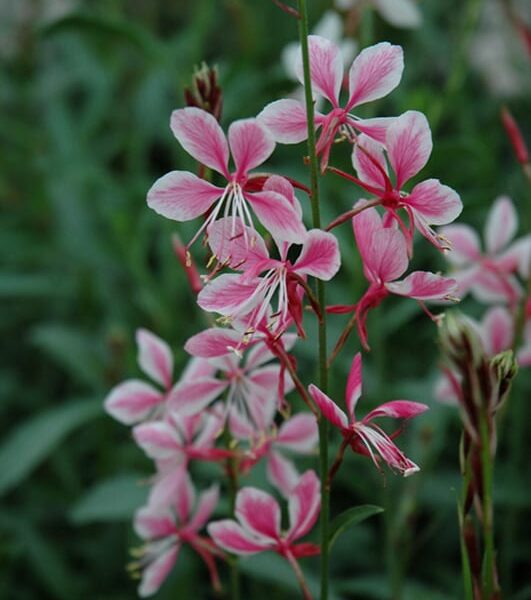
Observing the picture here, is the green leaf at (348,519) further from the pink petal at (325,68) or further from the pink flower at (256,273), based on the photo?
the pink petal at (325,68)

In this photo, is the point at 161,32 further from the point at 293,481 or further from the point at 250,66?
the point at 293,481

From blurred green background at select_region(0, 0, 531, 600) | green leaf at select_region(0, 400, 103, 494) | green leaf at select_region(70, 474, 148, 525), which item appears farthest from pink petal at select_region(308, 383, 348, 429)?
green leaf at select_region(0, 400, 103, 494)

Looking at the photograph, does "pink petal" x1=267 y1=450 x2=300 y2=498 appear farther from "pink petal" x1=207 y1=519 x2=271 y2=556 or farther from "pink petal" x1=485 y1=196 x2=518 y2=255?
"pink petal" x1=485 y1=196 x2=518 y2=255

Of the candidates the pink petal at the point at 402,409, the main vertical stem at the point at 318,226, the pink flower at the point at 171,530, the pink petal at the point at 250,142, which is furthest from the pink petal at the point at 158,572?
the pink petal at the point at 250,142

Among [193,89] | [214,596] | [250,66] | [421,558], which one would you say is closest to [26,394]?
[214,596]

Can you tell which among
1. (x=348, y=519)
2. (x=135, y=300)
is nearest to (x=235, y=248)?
(x=348, y=519)
